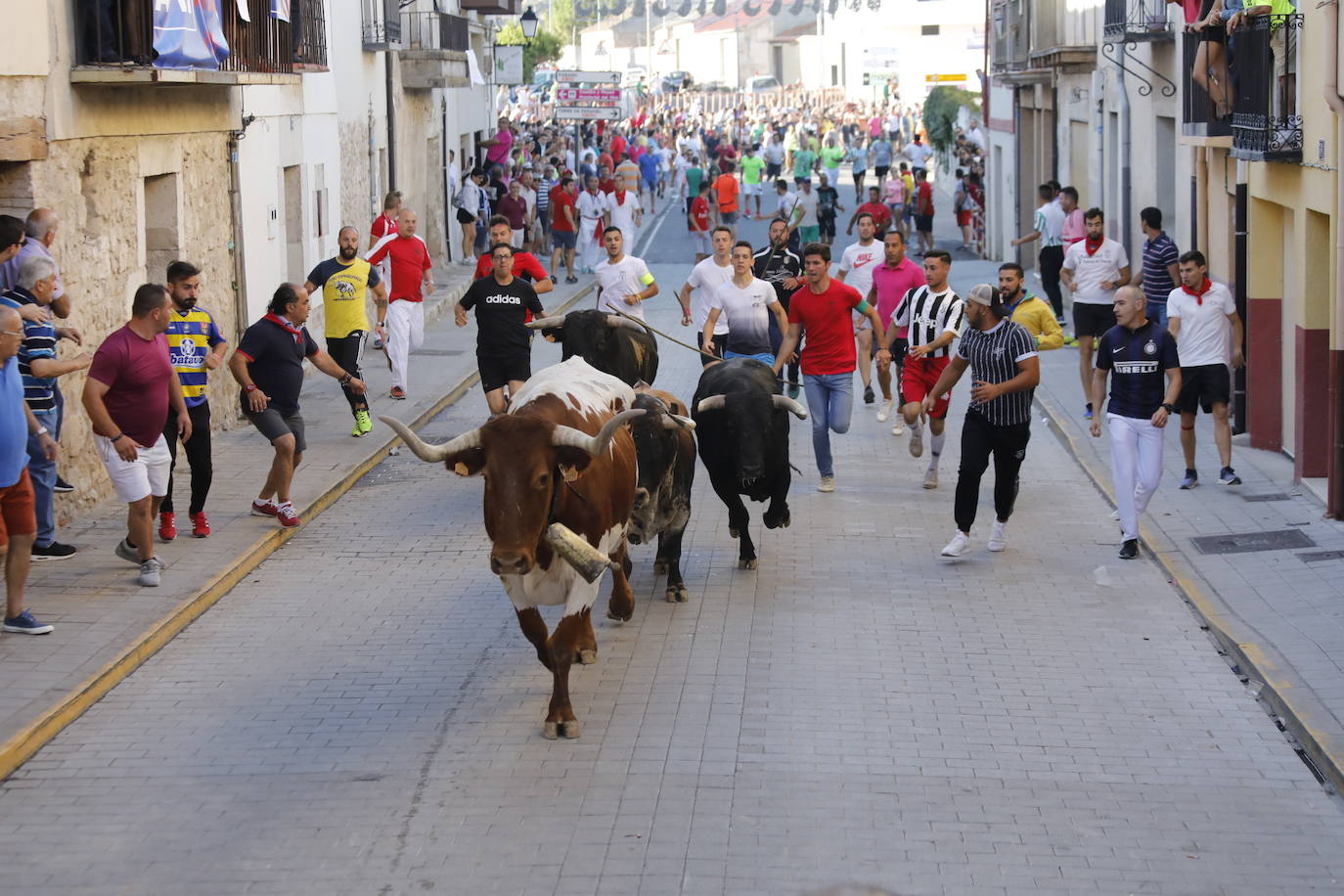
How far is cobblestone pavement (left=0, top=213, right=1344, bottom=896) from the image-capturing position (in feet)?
22.1

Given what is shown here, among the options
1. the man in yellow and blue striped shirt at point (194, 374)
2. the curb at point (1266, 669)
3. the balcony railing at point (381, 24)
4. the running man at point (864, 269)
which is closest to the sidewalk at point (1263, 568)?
the curb at point (1266, 669)

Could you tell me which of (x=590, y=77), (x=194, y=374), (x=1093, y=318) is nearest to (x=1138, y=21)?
(x=1093, y=318)

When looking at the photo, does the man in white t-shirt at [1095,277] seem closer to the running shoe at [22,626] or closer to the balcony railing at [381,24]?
the running shoe at [22,626]

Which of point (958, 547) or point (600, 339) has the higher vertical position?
point (600, 339)

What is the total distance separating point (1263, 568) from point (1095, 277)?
771cm

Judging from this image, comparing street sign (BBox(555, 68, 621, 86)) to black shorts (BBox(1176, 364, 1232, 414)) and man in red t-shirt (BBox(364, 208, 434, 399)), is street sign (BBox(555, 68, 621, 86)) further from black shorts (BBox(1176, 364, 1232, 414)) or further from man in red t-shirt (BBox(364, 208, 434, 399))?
black shorts (BBox(1176, 364, 1232, 414))

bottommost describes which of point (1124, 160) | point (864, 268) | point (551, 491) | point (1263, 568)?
point (1263, 568)

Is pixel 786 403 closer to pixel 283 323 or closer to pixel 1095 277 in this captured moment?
pixel 283 323

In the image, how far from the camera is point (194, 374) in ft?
39.1

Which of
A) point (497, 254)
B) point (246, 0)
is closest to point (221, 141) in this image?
point (246, 0)

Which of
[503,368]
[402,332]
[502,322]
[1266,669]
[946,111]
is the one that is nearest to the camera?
[1266,669]

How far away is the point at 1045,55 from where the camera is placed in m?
27.1

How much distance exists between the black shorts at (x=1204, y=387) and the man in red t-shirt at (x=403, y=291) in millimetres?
7562

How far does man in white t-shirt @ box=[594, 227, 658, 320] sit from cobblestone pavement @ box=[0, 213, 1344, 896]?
4.29 m
